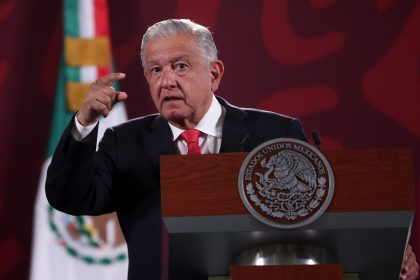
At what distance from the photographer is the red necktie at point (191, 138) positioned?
225 centimetres

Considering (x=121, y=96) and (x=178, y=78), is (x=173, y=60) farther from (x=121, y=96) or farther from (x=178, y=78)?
(x=121, y=96)

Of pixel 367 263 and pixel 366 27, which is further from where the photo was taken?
pixel 366 27

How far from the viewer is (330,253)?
65.9 inches

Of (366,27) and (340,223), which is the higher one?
(366,27)

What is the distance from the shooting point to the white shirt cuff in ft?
6.43

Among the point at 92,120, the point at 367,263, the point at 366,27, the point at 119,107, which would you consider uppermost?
the point at 366,27

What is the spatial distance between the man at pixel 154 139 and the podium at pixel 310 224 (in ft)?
1.38

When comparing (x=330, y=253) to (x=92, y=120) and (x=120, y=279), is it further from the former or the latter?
(x=120, y=279)

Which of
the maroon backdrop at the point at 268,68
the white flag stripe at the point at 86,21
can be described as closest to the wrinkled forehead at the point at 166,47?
the maroon backdrop at the point at 268,68

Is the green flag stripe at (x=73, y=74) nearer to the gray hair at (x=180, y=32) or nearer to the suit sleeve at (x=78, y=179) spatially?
the gray hair at (x=180, y=32)

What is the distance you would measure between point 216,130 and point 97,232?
1246 millimetres

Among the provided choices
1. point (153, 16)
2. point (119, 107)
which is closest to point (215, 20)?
point (153, 16)

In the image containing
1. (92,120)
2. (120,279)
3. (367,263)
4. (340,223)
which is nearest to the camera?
(340,223)

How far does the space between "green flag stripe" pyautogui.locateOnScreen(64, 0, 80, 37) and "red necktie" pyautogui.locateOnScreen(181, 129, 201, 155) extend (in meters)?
1.49
